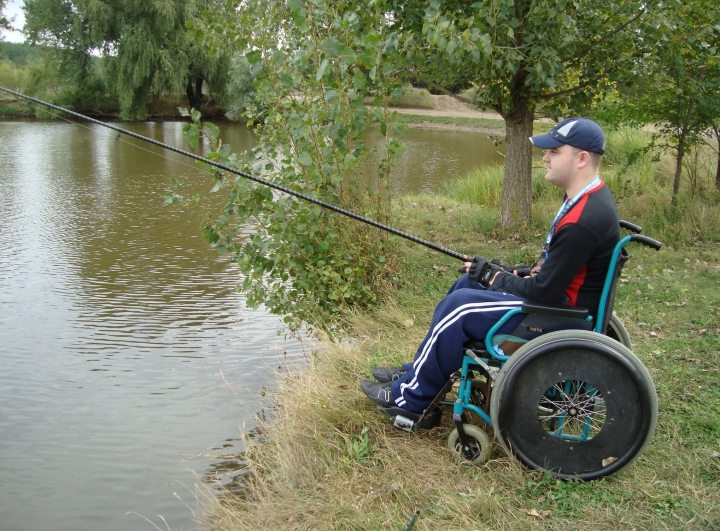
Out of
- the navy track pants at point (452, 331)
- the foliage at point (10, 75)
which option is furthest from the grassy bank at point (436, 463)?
the foliage at point (10, 75)

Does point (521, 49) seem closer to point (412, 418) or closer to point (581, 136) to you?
point (581, 136)

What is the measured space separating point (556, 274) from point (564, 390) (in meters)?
0.56

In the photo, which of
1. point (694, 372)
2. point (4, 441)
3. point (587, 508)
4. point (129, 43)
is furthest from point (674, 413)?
point (129, 43)

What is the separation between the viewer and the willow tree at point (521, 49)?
5688 millimetres

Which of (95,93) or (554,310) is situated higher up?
(95,93)

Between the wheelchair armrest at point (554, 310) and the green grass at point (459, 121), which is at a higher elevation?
the green grass at point (459, 121)

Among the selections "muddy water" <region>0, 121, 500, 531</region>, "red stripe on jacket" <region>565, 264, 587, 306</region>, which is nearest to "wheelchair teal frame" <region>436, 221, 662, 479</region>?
"red stripe on jacket" <region>565, 264, 587, 306</region>

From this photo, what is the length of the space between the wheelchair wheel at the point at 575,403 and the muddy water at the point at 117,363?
196 cm

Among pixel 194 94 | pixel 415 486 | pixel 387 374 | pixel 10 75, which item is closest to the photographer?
pixel 415 486

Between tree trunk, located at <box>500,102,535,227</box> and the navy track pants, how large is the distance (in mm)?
4884

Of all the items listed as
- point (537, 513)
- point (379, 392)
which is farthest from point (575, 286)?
point (379, 392)

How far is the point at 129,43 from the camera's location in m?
24.7

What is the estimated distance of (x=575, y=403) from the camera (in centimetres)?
303

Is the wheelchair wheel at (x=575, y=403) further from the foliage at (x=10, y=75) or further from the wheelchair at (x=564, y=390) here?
the foliage at (x=10, y=75)
